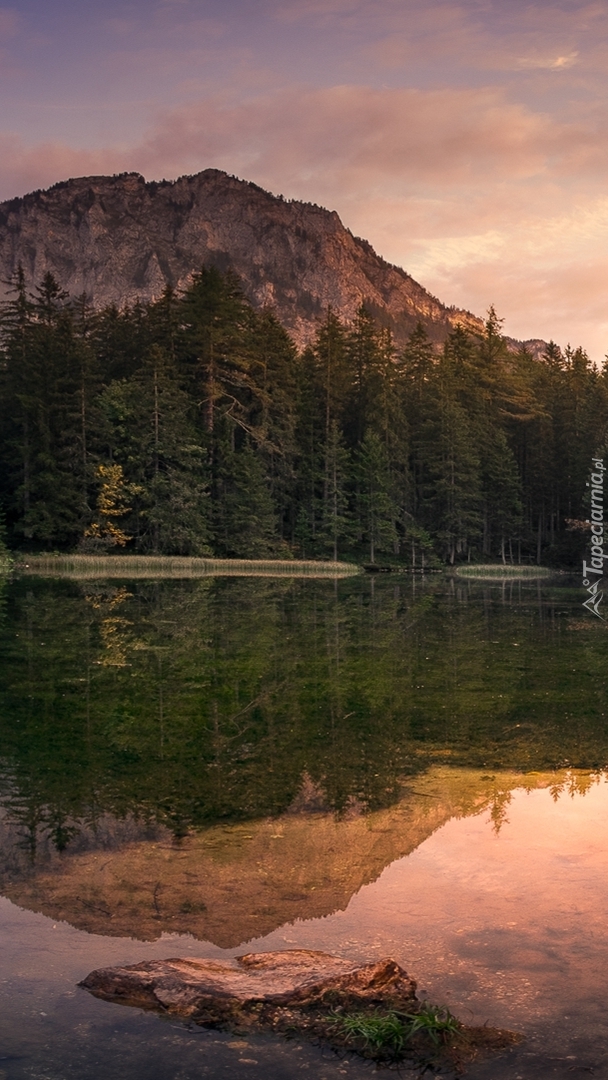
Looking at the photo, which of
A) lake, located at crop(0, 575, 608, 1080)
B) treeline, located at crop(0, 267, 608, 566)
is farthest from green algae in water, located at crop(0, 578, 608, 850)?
treeline, located at crop(0, 267, 608, 566)

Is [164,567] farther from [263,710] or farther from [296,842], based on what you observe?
[296,842]

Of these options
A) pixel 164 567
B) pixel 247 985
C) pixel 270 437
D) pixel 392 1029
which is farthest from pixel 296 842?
pixel 270 437

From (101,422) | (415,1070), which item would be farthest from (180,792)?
(101,422)

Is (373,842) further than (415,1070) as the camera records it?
Yes

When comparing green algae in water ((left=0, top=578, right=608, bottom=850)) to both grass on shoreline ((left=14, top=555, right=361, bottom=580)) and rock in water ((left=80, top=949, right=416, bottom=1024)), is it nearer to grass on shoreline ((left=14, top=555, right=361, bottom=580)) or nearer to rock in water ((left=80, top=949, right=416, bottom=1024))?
rock in water ((left=80, top=949, right=416, bottom=1024))

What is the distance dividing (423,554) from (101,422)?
2885 centimetres

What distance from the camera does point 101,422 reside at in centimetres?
6216

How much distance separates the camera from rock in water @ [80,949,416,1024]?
4617mm

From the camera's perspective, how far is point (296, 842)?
736 centimetres

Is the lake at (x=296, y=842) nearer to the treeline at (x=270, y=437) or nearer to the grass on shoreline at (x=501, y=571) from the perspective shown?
the treeline at (x=270, y=437)

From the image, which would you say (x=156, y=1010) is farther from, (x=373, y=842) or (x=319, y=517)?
(x=319, y=517)

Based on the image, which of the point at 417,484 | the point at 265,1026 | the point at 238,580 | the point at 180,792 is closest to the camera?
the point at 265,1026

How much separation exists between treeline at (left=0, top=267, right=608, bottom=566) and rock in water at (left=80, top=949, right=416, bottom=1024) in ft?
182

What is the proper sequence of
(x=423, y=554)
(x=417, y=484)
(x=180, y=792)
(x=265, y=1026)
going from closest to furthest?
(x=265, y=1026) → (x=180, y=792) → (x=423, y=554) → (x=417, y=484)
